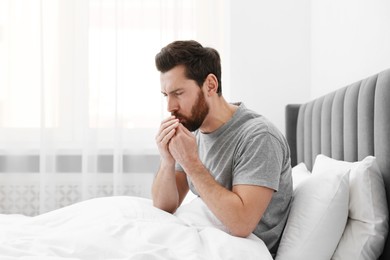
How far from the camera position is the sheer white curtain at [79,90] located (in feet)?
10.5

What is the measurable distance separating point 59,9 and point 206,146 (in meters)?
1.91

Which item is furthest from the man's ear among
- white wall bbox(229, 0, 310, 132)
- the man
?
white wall bbox(229, 0, 310, 132)

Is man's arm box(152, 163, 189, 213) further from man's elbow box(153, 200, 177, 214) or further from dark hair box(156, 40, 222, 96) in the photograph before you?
dark hair box(156, 40, 222, 96)

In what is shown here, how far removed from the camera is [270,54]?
10.5ft

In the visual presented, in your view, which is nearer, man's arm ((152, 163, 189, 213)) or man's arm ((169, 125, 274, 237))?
man's arm ((169, 125, 274, 237))

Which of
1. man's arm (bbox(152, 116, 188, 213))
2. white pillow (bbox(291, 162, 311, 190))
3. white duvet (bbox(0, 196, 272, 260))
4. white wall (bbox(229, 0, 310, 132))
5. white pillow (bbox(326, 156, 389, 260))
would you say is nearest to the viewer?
white duvet (bbox(0, 196, 272, 260))

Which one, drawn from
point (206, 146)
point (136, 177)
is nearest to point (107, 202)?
point (206, 146)

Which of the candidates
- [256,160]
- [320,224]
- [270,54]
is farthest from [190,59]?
[270,54]

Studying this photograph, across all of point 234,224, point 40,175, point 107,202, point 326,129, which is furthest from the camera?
point 40,175

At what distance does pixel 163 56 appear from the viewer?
1698mm

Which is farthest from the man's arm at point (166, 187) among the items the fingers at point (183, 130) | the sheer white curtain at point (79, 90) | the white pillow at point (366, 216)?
the sheer white curtain at point (79, 90)

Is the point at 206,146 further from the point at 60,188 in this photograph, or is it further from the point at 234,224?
the point at 60,188

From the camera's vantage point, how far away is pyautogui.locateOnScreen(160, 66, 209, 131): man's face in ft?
5.52

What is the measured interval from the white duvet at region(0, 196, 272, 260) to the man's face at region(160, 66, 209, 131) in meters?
0.30
